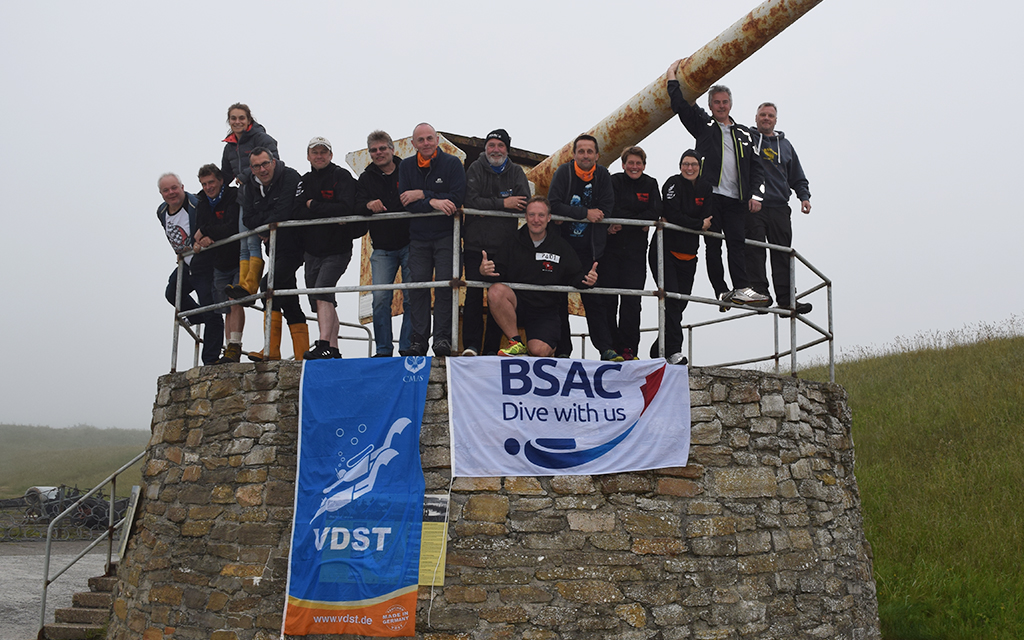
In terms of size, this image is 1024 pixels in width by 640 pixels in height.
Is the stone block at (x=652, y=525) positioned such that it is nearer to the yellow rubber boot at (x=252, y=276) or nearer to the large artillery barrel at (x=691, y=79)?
the yellow rubber boot at (x=252, y=276)

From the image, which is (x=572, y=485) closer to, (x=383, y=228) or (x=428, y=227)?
(x=428, y=227)

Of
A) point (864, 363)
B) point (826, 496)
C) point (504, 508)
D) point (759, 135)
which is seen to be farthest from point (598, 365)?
point (864, 363)

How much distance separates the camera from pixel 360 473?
612 centimetres

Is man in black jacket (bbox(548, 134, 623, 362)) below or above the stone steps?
above

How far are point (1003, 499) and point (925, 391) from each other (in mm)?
4522

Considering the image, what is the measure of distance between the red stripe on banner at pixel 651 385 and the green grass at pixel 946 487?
17.5 ft

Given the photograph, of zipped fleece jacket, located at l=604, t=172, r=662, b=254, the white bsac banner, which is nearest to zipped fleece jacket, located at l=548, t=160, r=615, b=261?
zipped fleece jacket, located at l=604, t=172, r=662, b=254

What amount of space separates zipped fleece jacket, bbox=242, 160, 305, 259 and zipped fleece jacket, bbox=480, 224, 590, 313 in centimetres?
187

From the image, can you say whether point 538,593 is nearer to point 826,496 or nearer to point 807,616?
point 807,616

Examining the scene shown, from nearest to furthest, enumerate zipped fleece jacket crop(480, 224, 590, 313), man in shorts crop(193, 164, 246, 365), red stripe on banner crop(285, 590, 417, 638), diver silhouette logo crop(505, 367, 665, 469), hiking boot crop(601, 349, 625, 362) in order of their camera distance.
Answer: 1. red stripe on banner crop(285, 590, 417, 638)
2. diver silhouette logo crop(505, 367, 665, 469)
3. zipped fleece jacket crop(480, 224, 590, 313)
4. hiking boot crop(601, 349, 625, 362)
5. man in shorts crop(193, 164, 246, 365)

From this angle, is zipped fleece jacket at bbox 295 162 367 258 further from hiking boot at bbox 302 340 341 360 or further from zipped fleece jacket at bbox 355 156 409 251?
hiking boot at bbox 302 340 341 360

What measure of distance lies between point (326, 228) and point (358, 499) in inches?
94.1

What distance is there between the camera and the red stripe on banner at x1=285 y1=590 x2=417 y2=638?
228 inches

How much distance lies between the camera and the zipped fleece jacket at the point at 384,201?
699 cm
